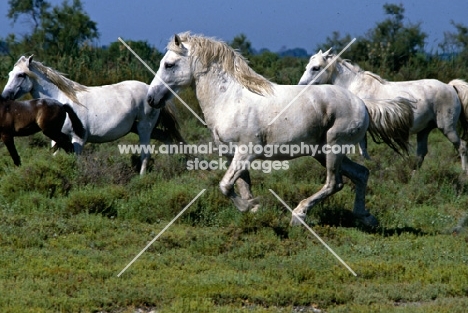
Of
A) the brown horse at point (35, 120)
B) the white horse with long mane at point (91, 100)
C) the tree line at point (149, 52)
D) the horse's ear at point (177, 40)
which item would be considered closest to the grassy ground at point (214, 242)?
the white horse with long mane at point (91, 100)

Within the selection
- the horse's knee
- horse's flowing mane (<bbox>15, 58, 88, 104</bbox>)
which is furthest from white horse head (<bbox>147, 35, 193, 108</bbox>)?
horse's flowing mane (<bbox>15, 58, 88, 104</bbox>)

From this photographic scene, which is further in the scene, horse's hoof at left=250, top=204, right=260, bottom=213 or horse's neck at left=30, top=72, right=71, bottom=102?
horse's neck at left=30, top=72, right=71, bottom=102

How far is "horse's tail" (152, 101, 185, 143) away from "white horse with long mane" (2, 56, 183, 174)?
29 centimetres

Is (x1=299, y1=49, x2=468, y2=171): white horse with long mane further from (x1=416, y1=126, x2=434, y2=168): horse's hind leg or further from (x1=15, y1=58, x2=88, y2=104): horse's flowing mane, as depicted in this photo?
(x1=15, y1=58, x2=88, y2=104): horse's flowing mane

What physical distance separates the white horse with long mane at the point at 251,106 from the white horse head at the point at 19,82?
12.0ft

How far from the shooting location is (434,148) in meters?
15.3

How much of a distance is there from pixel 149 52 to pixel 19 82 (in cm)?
1061

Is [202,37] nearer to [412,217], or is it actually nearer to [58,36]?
[412,217]

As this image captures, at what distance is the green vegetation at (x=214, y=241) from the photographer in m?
7.24

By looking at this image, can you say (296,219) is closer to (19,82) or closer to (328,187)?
(328,187)

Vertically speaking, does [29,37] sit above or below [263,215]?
above

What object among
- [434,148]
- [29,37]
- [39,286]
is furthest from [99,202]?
[29,37]

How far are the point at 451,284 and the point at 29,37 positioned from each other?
765 inches

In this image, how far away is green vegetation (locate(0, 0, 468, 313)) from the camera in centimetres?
724
